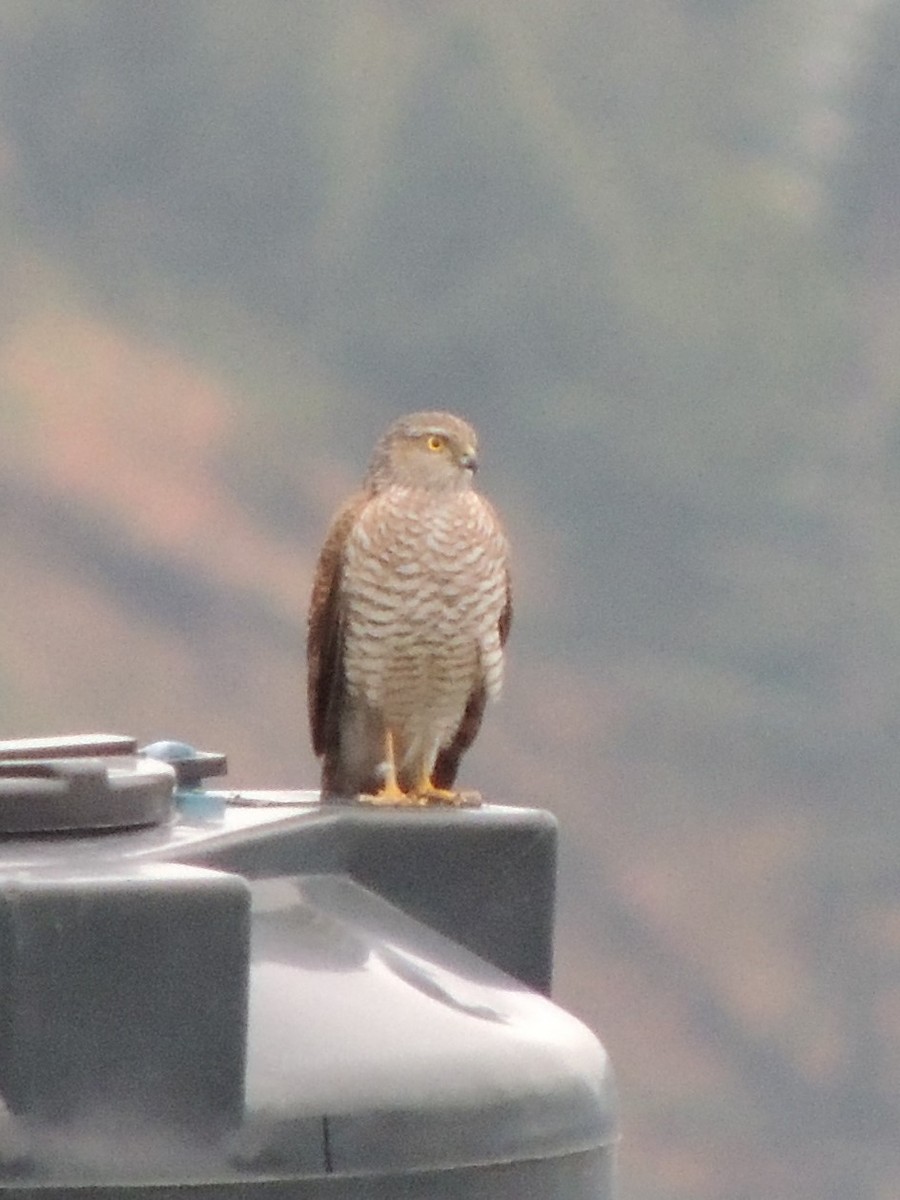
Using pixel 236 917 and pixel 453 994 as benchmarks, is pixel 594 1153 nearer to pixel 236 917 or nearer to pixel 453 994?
pixel 453 994

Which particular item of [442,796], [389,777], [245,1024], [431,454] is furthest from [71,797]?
[431,454]

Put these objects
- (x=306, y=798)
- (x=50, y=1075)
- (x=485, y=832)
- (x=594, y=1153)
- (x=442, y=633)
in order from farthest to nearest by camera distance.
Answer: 1. (x=442, y=633)
2. (x=306, y=798)
3. (x=485, y=832)
4. (x=594, y=1153)
5. (x=50, y=1075)

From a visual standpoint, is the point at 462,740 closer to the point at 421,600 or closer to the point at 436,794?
the point at 421,600

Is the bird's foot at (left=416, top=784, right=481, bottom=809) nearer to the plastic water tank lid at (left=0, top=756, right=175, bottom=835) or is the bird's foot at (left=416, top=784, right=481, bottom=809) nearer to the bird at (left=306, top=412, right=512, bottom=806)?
the bird at (left=306, top=412, right=512, bottom=806)

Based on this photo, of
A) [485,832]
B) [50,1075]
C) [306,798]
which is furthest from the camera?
[306,798]

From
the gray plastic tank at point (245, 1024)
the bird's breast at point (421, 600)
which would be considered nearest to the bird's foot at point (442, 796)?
the bird's breast at point (421, 600)

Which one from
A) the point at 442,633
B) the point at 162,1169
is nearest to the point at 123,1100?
the point at 162,1169

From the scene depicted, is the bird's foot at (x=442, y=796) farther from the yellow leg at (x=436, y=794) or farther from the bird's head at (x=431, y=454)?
the bird's head at (x=431, y=454)

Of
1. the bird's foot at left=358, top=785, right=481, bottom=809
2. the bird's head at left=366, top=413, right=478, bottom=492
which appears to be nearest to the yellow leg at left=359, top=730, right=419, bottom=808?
the bird's foot at left=358, top=785, right=481, bottom=809
